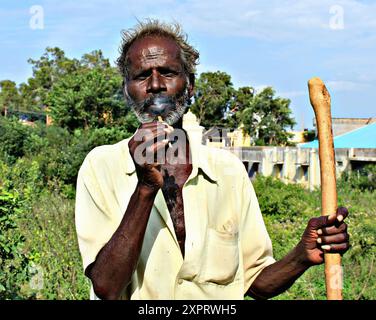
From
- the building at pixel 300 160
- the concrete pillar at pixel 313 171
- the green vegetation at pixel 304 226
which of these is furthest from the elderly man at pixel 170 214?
the concrete pillar at pixel 313 171

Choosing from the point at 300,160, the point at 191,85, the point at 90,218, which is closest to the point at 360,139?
the point at 300,160

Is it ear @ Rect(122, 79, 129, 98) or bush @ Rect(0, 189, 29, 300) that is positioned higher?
ear @ Rect(122, 79, 129, 98)

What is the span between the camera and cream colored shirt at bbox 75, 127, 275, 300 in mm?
1688

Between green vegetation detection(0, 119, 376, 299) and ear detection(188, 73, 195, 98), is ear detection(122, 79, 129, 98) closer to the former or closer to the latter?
ear detection(188, 73, 195, 98)

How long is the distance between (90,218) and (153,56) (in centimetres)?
53

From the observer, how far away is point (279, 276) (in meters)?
1.88

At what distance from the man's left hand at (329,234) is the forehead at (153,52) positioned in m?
0.65

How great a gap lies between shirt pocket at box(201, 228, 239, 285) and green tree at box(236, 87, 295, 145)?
19.5 m

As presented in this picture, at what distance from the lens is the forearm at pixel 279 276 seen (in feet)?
6.01

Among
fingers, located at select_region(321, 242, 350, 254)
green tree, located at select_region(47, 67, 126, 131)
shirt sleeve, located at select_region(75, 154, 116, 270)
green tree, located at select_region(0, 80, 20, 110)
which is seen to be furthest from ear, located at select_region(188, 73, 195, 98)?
green tree, located at select_region(0, 80, 20, 110)

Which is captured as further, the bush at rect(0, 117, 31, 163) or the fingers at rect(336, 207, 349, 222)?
the bush at rect(0, 117, 31, 163)

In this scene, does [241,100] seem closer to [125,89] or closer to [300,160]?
[300,160]

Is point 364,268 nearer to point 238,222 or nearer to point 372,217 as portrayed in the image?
point 372,217
